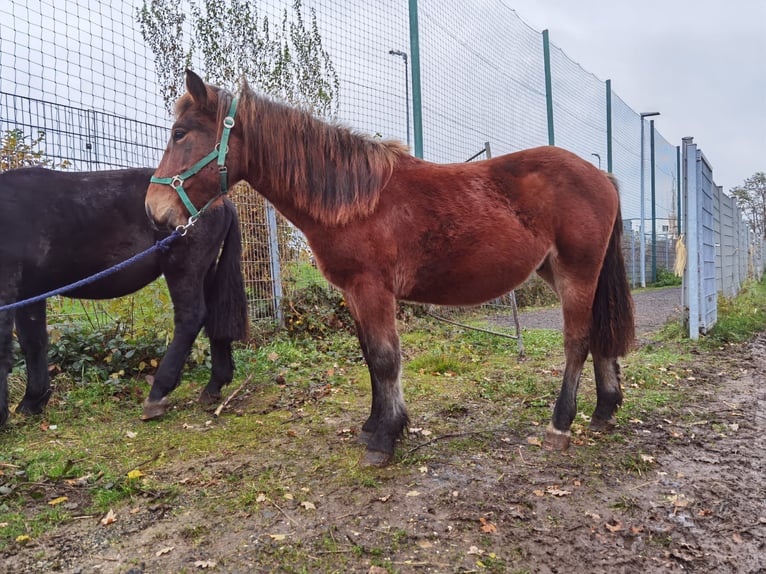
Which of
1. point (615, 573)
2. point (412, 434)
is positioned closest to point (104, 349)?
point (412, 434)

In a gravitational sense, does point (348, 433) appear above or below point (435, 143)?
below

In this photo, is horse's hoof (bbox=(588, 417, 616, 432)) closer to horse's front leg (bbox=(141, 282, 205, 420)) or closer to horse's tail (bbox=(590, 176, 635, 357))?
horse's tail (bbox=(590, 176, 635, 357))

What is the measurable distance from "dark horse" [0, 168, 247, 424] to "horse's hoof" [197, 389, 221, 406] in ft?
1.31

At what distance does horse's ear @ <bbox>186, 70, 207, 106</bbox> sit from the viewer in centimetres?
253

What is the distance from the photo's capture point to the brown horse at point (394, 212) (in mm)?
2641

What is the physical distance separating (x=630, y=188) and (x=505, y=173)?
15231mm

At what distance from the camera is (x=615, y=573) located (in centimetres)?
173

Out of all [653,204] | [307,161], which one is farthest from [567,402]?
[653,204]

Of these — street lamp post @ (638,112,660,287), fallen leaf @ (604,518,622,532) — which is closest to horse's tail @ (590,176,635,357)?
fallen leaf @ (604,518,622,532)

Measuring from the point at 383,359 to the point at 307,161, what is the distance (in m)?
1.18

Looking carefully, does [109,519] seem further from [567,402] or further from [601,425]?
[601,425]

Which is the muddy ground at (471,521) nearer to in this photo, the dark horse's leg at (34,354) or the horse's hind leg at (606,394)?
the horse's hind leg at (606,394)

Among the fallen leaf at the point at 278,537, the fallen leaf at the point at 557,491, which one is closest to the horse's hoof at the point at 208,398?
the fallen leaf at the point at 278,537

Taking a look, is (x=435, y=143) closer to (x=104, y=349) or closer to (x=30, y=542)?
(x=104, y=349)
